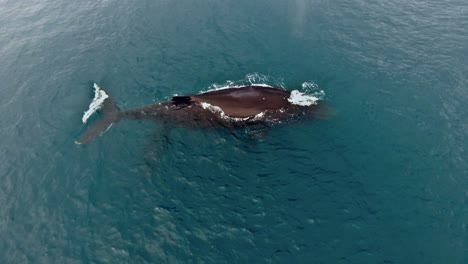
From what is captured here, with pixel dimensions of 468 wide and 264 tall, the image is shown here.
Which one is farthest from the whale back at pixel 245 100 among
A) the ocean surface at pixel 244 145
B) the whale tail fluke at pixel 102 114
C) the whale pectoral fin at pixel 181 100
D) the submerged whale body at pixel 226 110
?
the whale tail fluke at pixel 102 114

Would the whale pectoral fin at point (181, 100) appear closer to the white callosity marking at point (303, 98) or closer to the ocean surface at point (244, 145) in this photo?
the ocean surface at point (244, 145)

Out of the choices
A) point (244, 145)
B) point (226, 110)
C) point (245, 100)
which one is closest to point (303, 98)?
point (245, 100)

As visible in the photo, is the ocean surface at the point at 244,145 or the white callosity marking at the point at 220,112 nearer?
the ocean surface at the point at 244,145

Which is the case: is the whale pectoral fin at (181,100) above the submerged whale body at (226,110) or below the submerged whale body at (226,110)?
above

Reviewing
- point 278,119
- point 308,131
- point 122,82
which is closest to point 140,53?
point 122,82

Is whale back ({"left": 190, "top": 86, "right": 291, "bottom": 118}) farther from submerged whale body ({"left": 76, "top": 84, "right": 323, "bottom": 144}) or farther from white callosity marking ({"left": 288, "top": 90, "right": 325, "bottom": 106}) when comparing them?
white callosity marking ({"left": 288, "top": 90, "right": 325, "bottom": 106})

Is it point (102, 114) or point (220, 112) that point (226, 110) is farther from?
point (102, 114)

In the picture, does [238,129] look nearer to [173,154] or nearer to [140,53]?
[173,154]

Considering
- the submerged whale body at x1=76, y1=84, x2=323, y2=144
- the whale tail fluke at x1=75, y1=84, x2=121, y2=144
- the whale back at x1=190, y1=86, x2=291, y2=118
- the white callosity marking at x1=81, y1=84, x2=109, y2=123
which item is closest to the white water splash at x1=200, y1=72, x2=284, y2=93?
the submerged whale body at x1=76, y1=84, x2=323, y2=144
